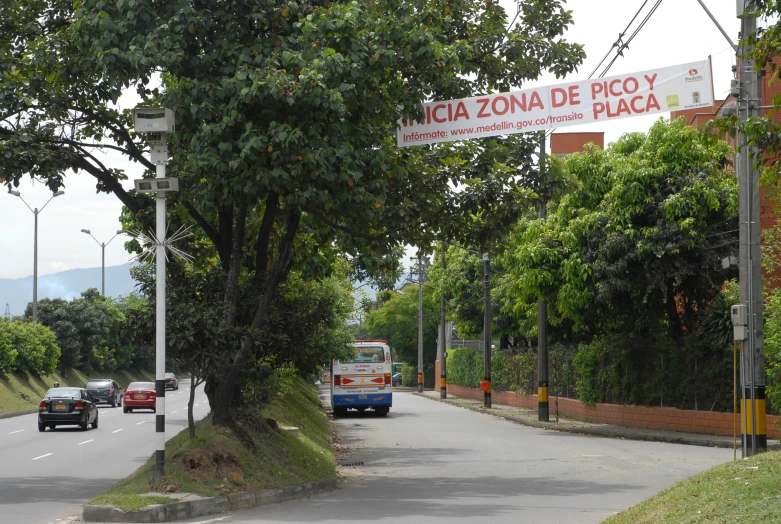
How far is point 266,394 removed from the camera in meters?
17.0

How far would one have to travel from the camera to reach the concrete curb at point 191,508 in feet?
38.5

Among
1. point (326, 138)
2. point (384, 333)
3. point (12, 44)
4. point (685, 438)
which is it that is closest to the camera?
point (326, 138)

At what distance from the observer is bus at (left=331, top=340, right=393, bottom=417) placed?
131 ft

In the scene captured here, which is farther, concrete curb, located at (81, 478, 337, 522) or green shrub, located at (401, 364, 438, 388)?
green shrub, located at (401, 364, 438, 388)

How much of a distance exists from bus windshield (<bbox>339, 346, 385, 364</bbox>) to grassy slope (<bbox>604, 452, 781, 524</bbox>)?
1121 inches

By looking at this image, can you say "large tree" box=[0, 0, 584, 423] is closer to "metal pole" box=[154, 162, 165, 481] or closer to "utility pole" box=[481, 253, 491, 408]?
"metal pole" box=[154, 162, 165, 481]

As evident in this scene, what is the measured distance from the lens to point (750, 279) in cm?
1738

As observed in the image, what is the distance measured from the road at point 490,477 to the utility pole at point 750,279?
1.44 meters

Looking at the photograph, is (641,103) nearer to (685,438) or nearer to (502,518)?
(502,518)

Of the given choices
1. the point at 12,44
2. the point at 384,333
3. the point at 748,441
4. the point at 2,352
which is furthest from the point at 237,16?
the point at 384,333

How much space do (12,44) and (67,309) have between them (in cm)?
5505

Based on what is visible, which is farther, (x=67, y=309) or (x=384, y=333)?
(x=384, y=333)

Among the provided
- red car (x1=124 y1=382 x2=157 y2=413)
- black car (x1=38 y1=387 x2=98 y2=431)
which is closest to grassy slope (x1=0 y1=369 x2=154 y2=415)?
red car (x1=124 y1=382 x2=157 y2=413)

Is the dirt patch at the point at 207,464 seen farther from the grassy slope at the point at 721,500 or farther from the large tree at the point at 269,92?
the grassy slope at the point at 721,500
